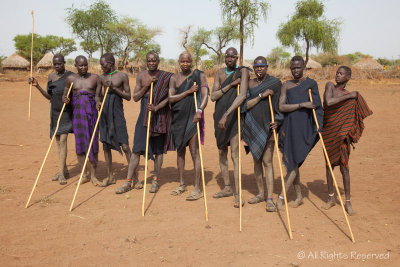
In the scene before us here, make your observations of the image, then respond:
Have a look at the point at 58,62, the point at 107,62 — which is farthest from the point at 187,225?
the point at 58,62

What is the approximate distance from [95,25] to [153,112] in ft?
98.8

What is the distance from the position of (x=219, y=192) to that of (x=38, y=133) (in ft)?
22.1

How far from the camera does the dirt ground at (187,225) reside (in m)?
3.24

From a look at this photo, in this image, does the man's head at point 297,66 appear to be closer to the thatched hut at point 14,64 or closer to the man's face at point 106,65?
the man's face at point 106,65

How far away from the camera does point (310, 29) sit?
25.8 m

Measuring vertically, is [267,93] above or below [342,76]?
below

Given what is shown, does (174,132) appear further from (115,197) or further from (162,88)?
(115,197)

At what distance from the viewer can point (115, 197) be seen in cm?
487

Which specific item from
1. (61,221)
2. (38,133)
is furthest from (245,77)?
(38,133)

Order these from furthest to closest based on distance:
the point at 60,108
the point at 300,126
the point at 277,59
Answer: the point at 277,59 < the point at 60,108 < the point at 300,126

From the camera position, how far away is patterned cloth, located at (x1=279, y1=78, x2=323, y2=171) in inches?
166

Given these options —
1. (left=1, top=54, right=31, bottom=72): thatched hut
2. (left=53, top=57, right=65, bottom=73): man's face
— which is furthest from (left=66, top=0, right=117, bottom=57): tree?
(left=53, top=57, right=65, bottom=73): man's face

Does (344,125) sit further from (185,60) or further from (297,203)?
(185,60)

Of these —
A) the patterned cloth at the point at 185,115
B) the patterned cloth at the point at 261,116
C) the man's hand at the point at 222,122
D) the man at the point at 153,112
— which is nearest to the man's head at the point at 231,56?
the patterned cloth at the point at 261,116
